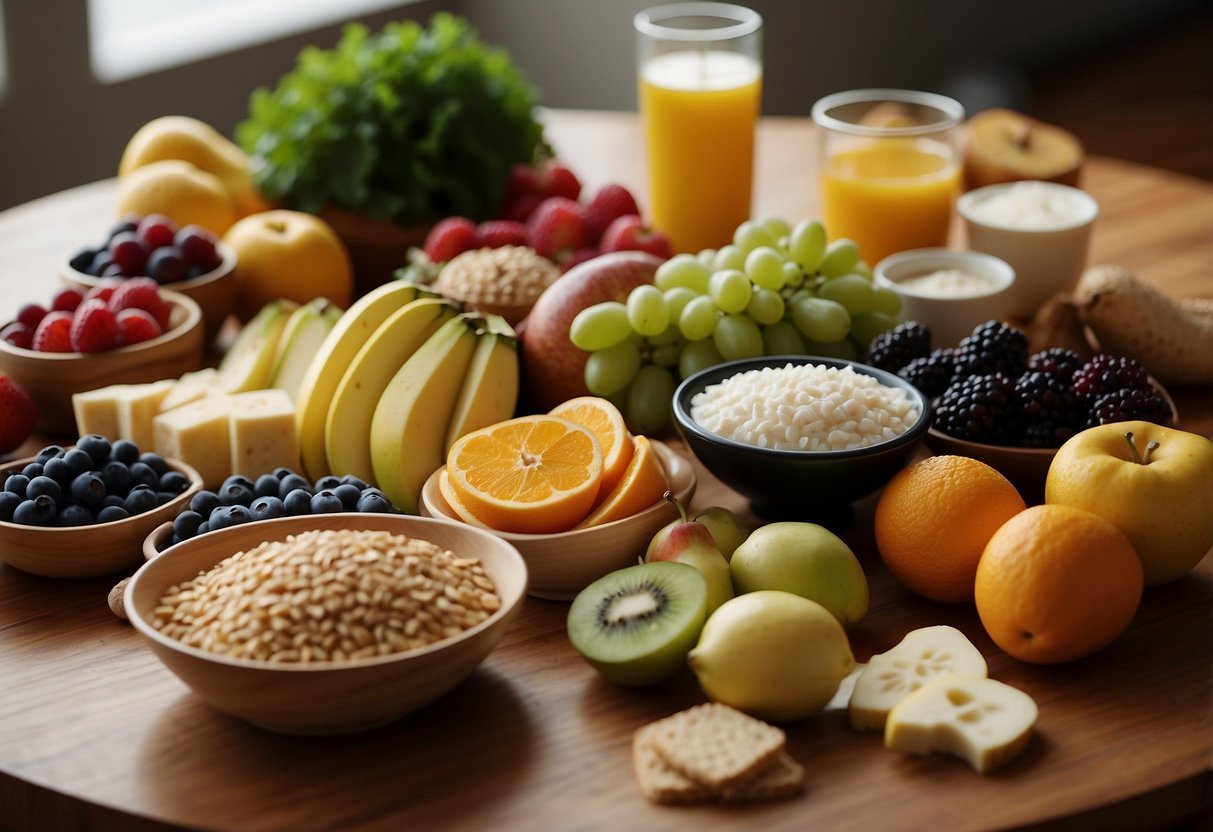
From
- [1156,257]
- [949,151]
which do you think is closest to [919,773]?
[949,151]

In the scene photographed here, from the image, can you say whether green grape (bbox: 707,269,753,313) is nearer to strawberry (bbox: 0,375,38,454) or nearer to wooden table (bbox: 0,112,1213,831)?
wooden table (bbox: 0,112,1213,831)

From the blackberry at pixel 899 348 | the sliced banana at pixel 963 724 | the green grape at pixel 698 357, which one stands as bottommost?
the sliced banana at pixel 963 724

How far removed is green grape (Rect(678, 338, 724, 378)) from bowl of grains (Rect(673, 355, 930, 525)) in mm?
149

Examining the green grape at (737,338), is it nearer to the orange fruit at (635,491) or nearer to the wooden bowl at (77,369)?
the orange fruit at (635,491)

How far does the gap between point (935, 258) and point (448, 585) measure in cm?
98

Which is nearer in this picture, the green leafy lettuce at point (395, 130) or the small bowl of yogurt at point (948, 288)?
the small bowl of yogurt at point (948, 288)

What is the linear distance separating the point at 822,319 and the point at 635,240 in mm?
391

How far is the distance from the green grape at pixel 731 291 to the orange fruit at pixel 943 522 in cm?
37

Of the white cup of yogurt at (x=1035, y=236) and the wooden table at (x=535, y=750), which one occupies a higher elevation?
the white cup of yogurt at (x=1035, y=236)

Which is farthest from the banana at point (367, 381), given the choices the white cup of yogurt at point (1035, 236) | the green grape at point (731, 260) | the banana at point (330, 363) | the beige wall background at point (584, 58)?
the beige wall background at point (584, 58)

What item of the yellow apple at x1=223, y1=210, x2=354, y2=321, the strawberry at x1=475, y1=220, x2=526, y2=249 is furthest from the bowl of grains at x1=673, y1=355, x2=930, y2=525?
the yellow apple at x1=223, y1=210, x2=354, y2=321

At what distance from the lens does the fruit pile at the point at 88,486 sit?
129cm

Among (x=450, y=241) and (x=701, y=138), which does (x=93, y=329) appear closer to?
(x=450, y=241)

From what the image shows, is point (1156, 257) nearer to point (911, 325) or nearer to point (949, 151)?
point (949, 151)
